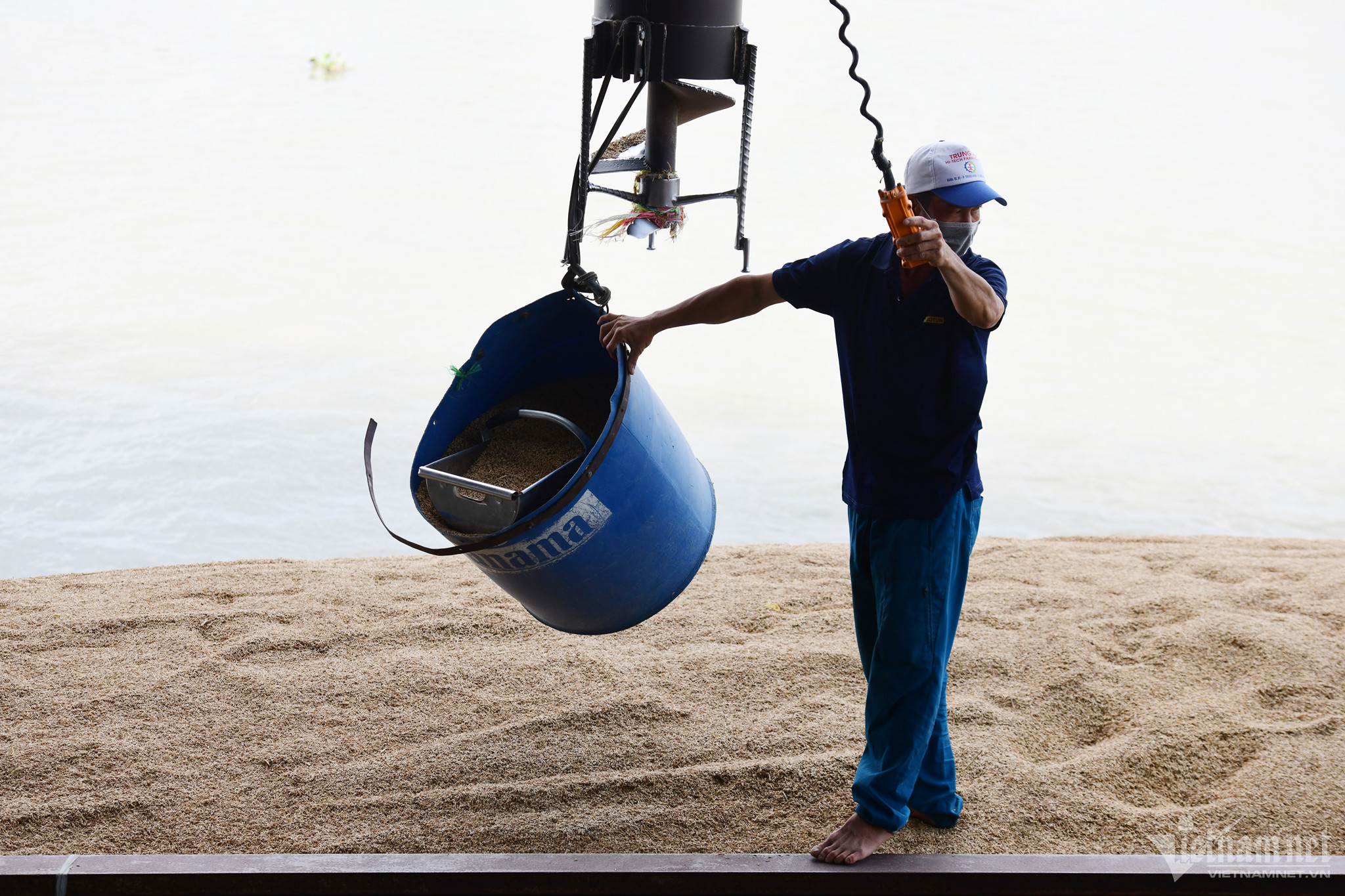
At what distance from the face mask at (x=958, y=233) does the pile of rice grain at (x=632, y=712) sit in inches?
48.2

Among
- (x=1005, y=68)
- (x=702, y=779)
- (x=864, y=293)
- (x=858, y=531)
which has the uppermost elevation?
(x=1005, y=68)

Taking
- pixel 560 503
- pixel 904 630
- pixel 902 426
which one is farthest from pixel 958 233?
pixel 560 503

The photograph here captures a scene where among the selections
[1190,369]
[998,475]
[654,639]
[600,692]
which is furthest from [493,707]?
[1190,369]

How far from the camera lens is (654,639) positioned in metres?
3.34

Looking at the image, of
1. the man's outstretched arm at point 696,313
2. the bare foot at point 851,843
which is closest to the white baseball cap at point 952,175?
the man's outstretched arm at point 696,313

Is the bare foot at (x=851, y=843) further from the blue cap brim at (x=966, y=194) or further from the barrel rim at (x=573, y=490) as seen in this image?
the blue cap brim at (x=966, y=194)

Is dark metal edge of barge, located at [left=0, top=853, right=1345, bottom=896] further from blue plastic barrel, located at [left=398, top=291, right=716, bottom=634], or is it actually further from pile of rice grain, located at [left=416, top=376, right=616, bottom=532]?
pile of rice grain, located at [left=416, top=376, right=616, bottom=532]

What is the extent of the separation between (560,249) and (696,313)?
8.63m

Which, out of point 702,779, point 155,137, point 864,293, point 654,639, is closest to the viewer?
point 864,293

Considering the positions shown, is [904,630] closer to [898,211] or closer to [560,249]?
[898,211]

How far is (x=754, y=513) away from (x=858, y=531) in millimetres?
3054

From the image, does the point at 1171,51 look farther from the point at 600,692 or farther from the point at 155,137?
the point at 600,692

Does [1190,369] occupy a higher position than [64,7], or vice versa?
[64,7]

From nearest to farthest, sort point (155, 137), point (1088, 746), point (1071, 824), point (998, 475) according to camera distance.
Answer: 1. point (1071, 824)
2. point (1088, 746)
3. point (998, 475)
4. point (155, 137)
